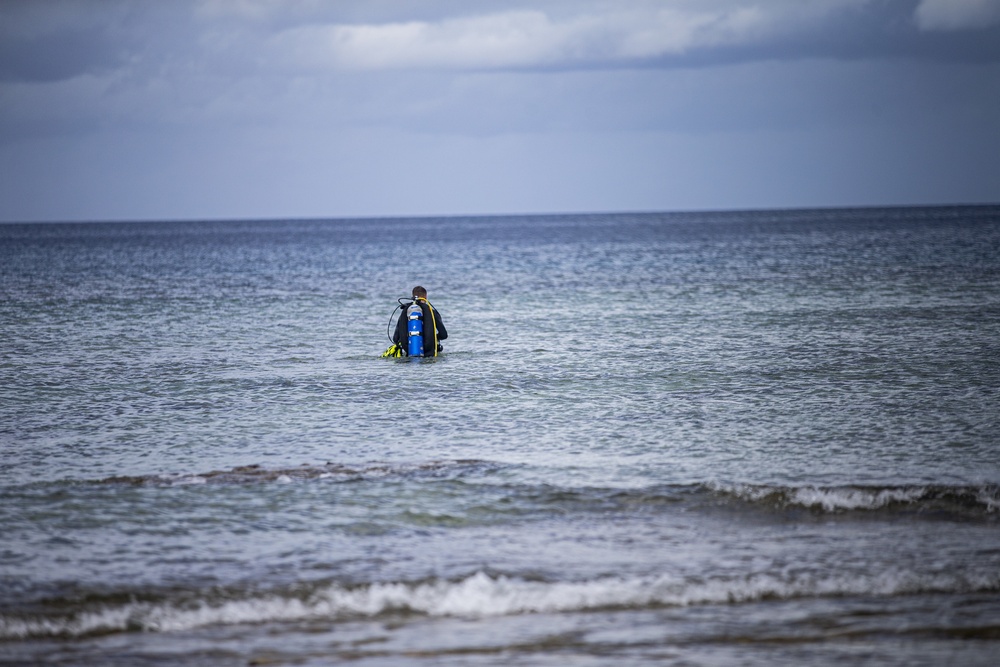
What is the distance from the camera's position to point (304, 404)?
1453 cm

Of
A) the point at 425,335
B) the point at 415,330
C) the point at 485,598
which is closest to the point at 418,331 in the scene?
the point at 415,330

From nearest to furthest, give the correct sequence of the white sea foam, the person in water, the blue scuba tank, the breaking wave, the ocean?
the ocean < the white sea foam < the breaking wave < the person in water < the blue scuba tank

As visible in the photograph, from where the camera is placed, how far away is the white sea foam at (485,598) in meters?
6.70

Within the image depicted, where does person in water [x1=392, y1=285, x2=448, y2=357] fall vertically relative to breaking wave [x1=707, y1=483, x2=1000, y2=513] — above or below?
above

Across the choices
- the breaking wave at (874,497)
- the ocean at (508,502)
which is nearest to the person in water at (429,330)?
the ocean at (508,502)

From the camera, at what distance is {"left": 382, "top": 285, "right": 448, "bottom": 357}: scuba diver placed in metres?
18.8

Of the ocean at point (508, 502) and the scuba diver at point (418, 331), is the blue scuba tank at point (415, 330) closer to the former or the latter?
the scuba diver at point (418, 331)

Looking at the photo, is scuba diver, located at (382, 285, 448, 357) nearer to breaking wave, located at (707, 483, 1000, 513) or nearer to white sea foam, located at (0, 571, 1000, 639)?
breaking wave, located at (707, 483, 1000, 513)

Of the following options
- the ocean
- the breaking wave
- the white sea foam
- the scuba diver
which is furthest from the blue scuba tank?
the white sea foam

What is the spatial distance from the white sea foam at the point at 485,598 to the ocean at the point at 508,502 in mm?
22

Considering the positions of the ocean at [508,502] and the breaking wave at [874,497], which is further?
the breaking wave at [874,497]

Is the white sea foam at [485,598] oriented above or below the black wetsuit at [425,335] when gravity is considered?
below

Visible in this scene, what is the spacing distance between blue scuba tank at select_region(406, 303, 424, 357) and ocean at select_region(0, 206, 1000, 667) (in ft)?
1.52

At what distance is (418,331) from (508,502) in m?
9.95
